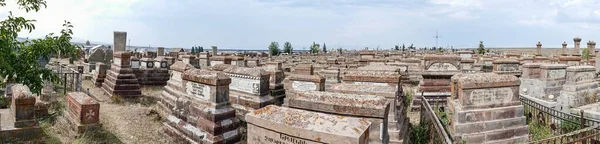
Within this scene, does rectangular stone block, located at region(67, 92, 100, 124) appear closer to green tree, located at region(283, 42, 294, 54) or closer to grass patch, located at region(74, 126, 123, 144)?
grass patch, located at region(74, 126, 123, 144)

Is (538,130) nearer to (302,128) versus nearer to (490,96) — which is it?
(490,96)

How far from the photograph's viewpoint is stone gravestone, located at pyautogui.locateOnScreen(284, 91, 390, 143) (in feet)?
17.3

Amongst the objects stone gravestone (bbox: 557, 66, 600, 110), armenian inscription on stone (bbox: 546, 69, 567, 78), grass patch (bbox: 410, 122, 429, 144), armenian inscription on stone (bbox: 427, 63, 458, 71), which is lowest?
grass patch (bbox: 410, 122, 429, 144)

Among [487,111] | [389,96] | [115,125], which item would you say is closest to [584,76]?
[487,111]

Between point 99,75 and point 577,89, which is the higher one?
point 99,75

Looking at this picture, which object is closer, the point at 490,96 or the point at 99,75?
the point at 490,96

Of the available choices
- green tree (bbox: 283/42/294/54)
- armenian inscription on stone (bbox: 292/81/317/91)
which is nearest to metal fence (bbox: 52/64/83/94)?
armenian inscription on stone (bbox: 292/81/317/91)

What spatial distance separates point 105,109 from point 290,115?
28.9 ft

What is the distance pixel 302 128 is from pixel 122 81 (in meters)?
11.1

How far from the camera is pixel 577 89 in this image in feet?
39.9

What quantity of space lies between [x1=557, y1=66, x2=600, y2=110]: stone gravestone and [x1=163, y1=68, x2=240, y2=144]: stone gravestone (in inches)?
397

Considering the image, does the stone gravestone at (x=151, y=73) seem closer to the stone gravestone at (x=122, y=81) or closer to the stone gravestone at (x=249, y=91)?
the stone gravestone at (x=122, y=81)

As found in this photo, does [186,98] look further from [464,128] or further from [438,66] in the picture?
[438,66]

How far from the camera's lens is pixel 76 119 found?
8.01 meters
